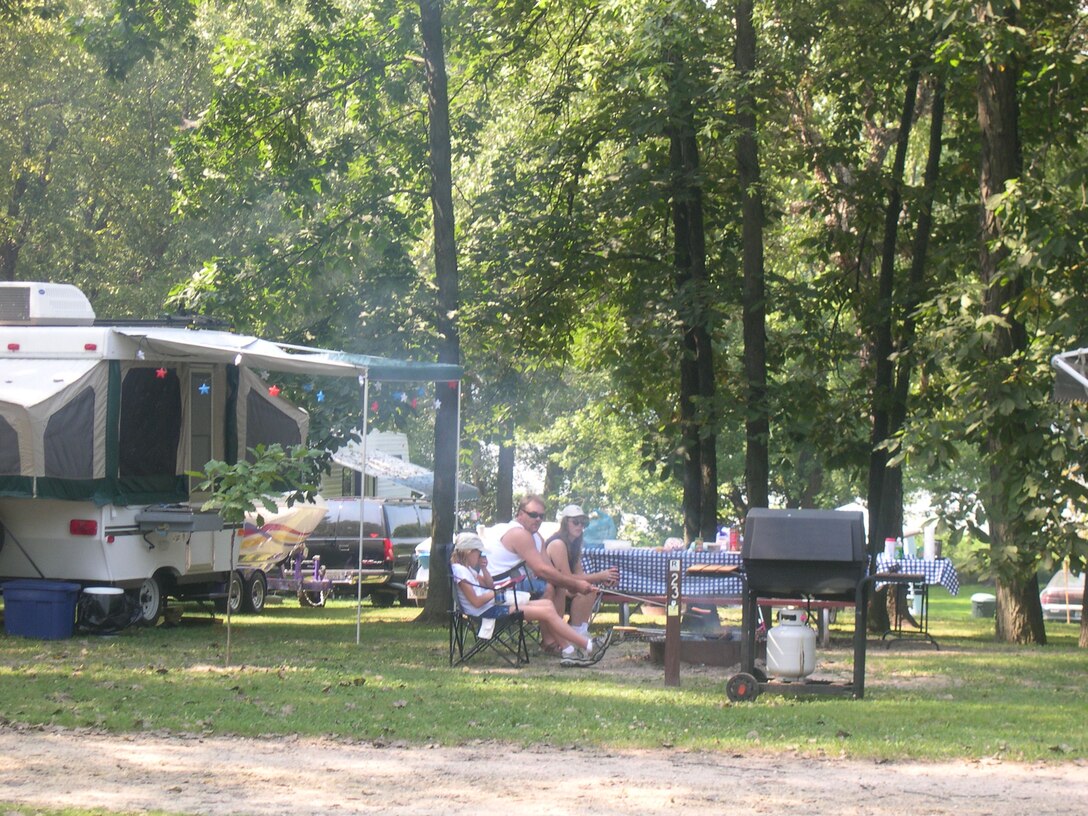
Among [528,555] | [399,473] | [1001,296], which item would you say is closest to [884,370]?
[1001,296]

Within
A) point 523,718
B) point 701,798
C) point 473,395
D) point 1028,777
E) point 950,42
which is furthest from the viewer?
point 473,395

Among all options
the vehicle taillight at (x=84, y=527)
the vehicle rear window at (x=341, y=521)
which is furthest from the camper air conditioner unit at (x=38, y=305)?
the vehicle rear window at (x=341, y=521)

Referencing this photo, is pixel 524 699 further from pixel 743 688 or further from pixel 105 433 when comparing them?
pixel 105 433

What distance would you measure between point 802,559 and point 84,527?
7.13 m

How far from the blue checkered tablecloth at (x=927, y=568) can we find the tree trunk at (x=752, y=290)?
1526 mm

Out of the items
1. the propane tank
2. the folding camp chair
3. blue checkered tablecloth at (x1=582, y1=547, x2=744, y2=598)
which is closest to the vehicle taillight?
the folding camp chair

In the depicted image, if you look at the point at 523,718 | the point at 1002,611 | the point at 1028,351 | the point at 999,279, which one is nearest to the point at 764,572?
the point at 523,718

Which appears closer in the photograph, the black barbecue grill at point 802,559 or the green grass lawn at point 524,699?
the green grass lawn at point 524,699

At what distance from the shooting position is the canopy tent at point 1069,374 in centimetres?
891

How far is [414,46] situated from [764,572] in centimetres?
1006

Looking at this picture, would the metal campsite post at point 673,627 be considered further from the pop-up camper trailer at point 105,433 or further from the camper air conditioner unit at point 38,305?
the camper air conditioner unit at point 38,305

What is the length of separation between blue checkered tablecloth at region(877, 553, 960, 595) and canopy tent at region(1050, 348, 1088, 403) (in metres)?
6.13

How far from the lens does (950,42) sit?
43.3ft

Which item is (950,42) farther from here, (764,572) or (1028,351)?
(764,572)
